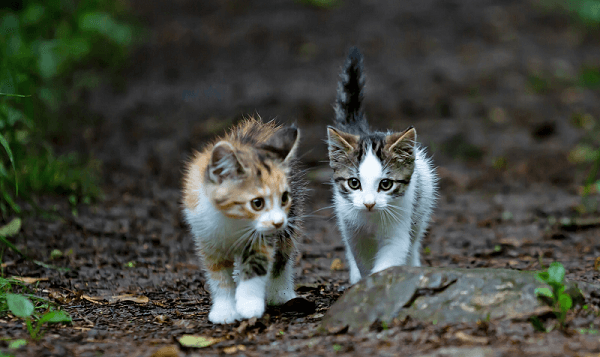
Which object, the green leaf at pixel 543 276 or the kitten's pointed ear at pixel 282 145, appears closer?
the green leaf at pixel 543 276

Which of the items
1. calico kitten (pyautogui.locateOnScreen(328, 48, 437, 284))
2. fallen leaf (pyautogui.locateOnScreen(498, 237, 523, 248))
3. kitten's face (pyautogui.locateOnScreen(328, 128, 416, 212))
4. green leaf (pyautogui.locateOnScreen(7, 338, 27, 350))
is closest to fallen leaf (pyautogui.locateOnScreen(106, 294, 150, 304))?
green leaf (pyautogui.locateOnScreen(7, 338, 27, 350))

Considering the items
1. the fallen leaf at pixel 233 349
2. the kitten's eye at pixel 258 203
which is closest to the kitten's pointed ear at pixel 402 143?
the kitten's eye at pixel 258 203

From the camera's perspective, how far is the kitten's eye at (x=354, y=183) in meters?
4.43

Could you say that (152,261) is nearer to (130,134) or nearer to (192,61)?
(130,134)

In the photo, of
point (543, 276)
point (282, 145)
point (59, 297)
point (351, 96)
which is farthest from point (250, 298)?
point (351, 96)

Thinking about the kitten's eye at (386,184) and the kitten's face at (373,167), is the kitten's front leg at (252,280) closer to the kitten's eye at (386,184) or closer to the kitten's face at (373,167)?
the kitten's face at (373,167)

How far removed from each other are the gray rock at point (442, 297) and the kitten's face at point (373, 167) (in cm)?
69

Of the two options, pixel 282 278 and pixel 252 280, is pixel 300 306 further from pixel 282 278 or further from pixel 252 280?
pixel 252 280

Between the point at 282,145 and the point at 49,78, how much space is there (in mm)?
8465

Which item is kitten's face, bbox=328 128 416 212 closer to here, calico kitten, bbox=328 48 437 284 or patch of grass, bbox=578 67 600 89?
calico kitten, bbox=328 48 437 284

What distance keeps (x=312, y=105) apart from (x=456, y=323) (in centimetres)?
746

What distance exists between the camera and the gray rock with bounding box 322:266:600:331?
3.51 metres

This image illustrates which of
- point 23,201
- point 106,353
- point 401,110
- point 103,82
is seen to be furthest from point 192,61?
point 106,353

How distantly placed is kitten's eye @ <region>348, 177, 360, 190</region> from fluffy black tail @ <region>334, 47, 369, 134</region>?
76 centimetres
